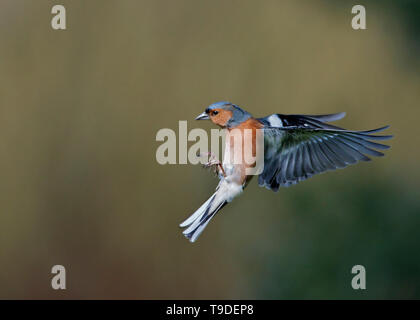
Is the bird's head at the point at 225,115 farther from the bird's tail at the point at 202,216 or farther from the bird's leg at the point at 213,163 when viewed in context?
the bird's tail at the point at 202,216

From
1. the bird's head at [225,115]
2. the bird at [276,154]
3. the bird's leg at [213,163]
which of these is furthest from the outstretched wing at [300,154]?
the bird's leg at [213,163]

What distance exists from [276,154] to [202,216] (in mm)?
470

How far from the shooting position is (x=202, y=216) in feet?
7.71

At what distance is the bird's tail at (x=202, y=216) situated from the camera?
2.26m

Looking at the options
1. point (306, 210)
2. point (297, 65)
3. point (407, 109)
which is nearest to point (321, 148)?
point (306, 210)

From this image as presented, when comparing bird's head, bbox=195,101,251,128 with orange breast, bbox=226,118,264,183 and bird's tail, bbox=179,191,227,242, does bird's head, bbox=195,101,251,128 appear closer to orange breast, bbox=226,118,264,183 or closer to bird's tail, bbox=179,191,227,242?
orange breast, bbox=226,118,264,183

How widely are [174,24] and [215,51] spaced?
0.44m

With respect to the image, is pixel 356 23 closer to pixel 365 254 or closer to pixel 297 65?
pixel 297 65

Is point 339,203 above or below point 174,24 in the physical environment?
below

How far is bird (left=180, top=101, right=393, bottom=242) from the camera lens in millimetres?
2295

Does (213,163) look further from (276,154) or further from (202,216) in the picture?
(276,154)

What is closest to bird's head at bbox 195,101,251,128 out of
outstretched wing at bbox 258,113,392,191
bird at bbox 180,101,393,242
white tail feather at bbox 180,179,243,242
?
bird at bbox 180,101,393,242

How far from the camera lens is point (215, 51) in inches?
192

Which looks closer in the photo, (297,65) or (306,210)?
(306,210)
